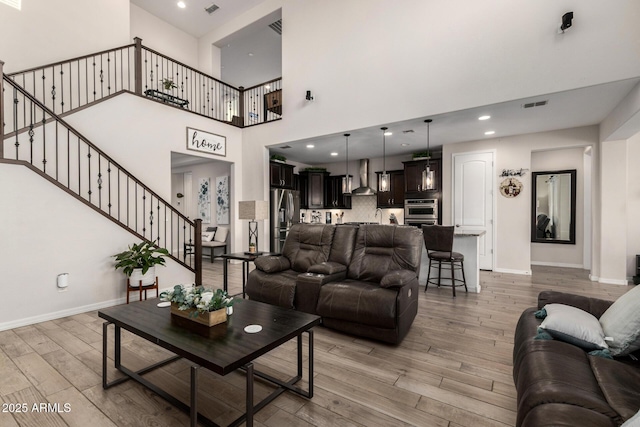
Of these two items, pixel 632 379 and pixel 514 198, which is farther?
pixel 514 198

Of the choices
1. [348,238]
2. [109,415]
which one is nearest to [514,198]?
[348,238]

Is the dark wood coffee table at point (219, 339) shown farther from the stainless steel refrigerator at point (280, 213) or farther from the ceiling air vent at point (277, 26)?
the ceiling air vent at point (277, 26)

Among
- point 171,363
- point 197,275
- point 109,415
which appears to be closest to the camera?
point 109,415

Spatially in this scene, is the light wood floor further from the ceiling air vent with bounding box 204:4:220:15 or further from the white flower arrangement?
the ceiling air vent with bounding box 204:4:220:15

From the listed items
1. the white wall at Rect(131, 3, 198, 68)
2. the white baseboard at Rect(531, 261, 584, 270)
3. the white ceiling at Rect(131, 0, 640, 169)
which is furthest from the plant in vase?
the white baseboard at Rect(531, 261, 584, 270)

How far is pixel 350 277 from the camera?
11.5ft

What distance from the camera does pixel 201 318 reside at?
198 cm

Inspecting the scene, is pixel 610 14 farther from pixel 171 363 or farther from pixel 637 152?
pixel 171 363

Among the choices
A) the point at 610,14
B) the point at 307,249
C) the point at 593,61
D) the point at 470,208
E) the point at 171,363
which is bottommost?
the point at 171,363

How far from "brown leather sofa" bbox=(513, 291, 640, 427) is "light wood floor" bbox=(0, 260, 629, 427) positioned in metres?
0.53

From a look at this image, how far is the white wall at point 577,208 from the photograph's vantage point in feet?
21.7

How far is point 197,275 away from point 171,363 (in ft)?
8.37

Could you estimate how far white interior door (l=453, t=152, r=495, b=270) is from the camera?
634 centimetres

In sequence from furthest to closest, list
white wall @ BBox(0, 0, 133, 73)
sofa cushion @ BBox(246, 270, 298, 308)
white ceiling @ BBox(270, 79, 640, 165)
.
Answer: white wall @ BBox(0, 0, 133, 73) → white ceiling @ BBox(270, 79, 640, 165) → sofa cushion @ BBox(246, 270, 298, 308)
